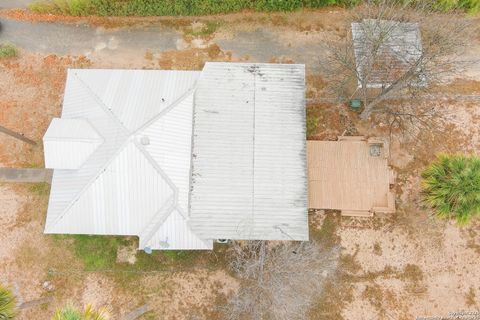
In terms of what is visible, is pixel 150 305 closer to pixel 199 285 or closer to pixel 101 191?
pixel 199 285

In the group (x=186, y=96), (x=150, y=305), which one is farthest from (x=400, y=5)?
(x=150, y=305)

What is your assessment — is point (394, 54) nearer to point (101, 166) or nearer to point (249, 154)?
point (249, 154)

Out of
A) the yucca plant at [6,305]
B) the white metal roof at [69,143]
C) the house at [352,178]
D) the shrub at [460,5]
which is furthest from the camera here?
the shrub at [460,5]

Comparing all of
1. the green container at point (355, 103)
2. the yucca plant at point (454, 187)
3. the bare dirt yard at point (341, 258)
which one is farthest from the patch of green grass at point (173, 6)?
the yucca plant at point (454, 187)

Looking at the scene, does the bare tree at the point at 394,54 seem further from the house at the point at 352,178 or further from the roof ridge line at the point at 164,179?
the roof ridge line at the point at 164,179

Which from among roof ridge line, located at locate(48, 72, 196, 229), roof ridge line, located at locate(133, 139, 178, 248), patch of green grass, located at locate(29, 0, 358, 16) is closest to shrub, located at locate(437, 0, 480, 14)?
patch of green grass, located at locate(29, 0, 358, 16)

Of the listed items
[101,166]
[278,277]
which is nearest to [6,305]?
[101,166]

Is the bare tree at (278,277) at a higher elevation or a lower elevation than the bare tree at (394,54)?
lower

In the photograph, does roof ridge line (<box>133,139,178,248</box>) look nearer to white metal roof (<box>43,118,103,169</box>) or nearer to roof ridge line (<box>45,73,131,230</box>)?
roof ridge line (<box>45,73,131,230</box>)
